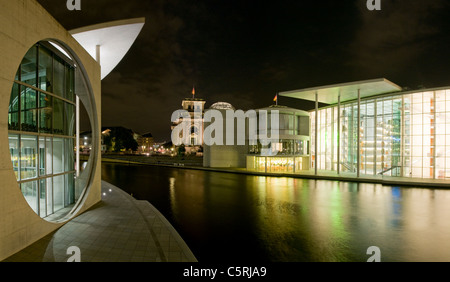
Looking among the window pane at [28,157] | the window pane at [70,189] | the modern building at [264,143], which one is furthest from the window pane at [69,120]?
the modern building at [264,143]

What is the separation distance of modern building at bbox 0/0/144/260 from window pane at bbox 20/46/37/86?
0.09 feet

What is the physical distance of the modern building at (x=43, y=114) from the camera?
5.82 m

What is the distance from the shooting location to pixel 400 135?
2306 centimetres

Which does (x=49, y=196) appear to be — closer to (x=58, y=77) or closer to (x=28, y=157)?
(x=28, y=157)

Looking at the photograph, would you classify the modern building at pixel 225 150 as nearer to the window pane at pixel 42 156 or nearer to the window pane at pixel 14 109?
the window pane at pixel 42 156

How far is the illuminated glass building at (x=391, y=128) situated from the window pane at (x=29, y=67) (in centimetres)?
2238

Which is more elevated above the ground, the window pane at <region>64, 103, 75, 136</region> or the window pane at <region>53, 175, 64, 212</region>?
the window pane at <region>64, 103, 75, 136</region>

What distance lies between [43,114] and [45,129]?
557 millimetres

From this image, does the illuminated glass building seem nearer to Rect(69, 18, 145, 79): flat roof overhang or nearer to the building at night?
Rect(69, 18, 145, 79): flat roof overhang

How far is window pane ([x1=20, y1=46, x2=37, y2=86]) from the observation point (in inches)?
307

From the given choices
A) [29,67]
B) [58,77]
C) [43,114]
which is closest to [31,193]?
[43,114]

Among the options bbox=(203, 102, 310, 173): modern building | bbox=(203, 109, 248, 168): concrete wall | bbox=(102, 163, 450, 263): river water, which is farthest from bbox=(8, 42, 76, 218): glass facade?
bbox=(203, 109, 248, 168): concrete wall

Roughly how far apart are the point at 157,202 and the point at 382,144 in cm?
2380

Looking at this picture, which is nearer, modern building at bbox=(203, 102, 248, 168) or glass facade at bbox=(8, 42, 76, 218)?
glass facade at bbox=(8, 42, 76, 218)
